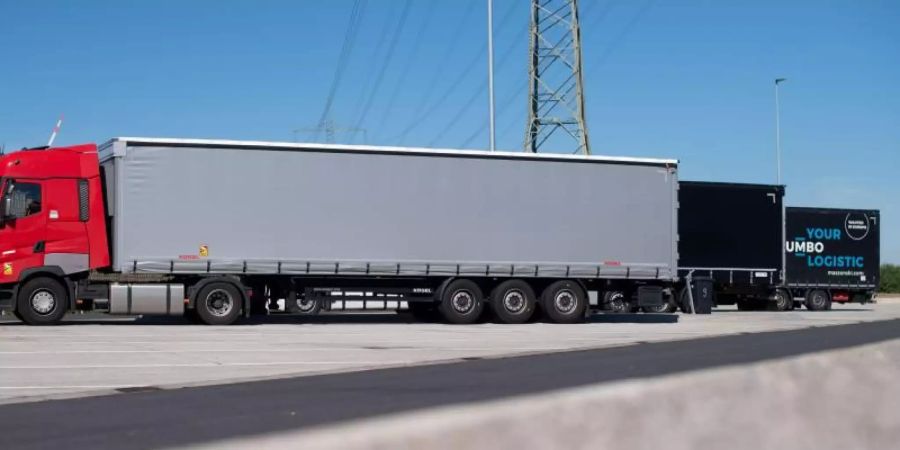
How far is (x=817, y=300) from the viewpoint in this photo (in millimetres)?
37594

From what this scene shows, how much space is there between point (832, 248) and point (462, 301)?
59.6 ft

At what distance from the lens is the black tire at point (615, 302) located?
26484 mm

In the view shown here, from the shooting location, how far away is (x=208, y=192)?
23.4m

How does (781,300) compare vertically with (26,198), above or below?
below

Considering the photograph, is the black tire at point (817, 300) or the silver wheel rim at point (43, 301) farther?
the black tire at point (817, 300)

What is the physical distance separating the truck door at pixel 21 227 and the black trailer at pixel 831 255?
2384 centimetres

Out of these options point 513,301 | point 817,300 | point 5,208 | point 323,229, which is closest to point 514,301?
point 513,301

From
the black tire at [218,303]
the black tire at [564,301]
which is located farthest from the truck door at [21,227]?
the black tire at [564,301]

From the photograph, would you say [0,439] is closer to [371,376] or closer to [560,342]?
[371,376]

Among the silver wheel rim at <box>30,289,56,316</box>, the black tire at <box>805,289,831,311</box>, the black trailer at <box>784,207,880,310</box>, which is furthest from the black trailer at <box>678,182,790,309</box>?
the silver wheel rim at <box>30,289,56,316</box>

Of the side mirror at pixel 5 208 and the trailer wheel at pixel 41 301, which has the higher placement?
the side mirror at pixel 5 208

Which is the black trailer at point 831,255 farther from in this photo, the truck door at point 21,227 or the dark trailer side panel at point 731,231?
the truck door at point 21,227

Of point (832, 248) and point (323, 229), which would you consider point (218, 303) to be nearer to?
point (323, 229)

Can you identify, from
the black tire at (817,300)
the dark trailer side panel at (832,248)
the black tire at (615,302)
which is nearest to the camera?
the black tire at (615,302)
